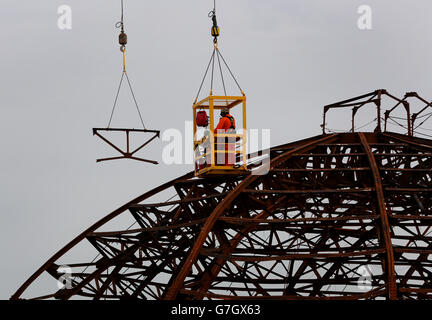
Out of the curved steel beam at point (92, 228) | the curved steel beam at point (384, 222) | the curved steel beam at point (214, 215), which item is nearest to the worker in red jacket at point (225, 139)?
the curved steel beam at point (214, 215)

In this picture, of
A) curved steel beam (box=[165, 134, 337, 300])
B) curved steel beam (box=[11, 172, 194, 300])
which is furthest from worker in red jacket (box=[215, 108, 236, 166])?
curved steel beam (box=[11, 172, 194, 300])

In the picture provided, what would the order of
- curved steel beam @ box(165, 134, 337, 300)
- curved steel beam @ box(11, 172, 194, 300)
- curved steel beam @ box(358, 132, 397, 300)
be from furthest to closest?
curved steel beam @ box(11, 172, 194, 300)
curved steel beam @ box(165, 134, 337, 300)
curved steel beam @ box(358, 132, 397, 300)

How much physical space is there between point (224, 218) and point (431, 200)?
1317 cm

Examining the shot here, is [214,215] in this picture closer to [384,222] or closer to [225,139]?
[225,139]

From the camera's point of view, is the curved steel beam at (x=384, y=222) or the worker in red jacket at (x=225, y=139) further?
the worker in red jacket at (x=225, y=139)

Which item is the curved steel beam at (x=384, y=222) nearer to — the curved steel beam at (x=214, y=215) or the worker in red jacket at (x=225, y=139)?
the curved steel beam at (x=214, y=215)

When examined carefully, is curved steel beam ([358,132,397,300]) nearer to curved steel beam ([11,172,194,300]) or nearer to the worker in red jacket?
the worker in red jacket

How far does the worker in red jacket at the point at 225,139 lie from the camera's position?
53656 millimetres

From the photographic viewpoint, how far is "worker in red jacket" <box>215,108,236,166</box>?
53.7 metres

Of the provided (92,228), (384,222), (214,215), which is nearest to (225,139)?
(214,215)

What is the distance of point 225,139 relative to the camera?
53875 mm

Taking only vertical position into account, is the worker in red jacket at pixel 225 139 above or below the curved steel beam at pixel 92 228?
above
